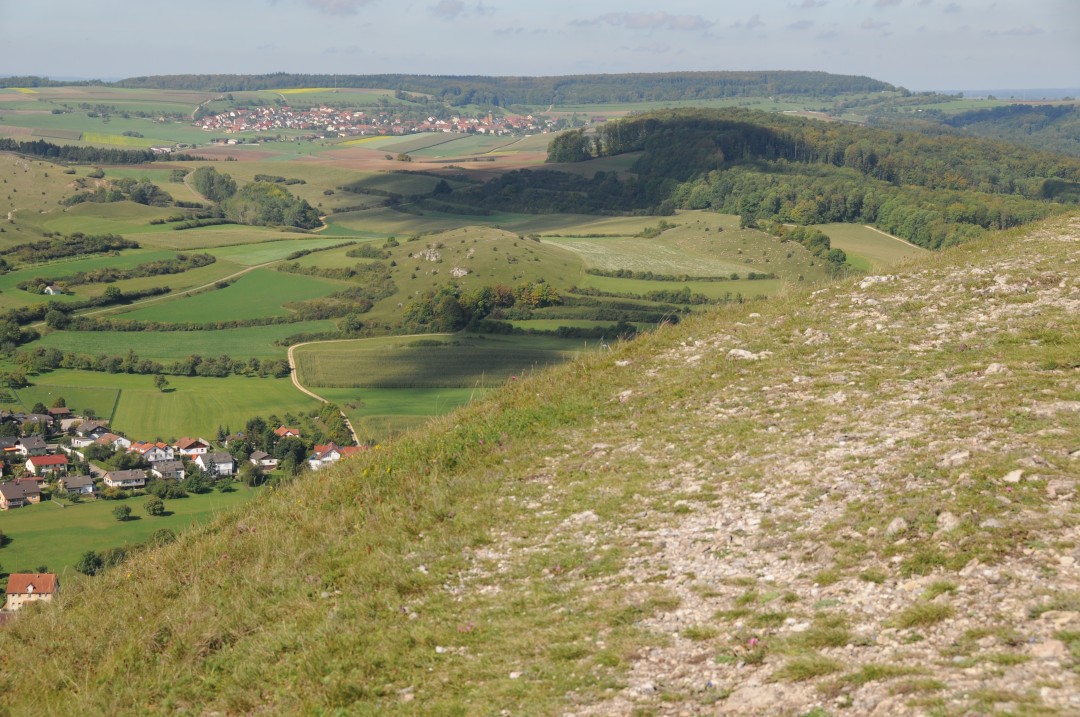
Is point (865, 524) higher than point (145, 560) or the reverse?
higher

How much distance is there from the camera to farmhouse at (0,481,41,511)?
37.2 metres

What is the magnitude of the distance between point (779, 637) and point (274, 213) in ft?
449

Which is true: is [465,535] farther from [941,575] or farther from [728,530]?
[941,575]

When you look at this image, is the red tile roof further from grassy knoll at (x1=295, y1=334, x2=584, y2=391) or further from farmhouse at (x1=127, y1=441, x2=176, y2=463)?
grassy knoll at (x1=295, y1=334, x2=584, y2=391)

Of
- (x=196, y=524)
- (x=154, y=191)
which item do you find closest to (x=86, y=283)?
(x=154, y=191)

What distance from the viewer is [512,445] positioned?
12.6 meters

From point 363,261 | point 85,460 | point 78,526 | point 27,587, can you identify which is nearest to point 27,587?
point 27,587

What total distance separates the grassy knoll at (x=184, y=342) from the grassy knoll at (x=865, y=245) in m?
52.0

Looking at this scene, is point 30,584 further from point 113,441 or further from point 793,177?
point 793,177

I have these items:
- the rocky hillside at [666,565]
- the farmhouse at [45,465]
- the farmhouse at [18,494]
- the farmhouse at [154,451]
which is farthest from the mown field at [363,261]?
the farmhouse at [18,494]

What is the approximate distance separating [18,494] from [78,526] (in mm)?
5696

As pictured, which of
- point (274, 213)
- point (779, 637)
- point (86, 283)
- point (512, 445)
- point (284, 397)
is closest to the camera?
point (779, 637)

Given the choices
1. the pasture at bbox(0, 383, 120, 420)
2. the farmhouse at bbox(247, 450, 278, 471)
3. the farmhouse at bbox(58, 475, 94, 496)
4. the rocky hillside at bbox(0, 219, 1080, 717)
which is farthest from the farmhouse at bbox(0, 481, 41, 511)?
the rocky hillside at bbox(0, 219, 1080, 717)

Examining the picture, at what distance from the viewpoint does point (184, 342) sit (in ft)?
232
